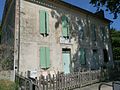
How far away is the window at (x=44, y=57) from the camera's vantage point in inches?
530

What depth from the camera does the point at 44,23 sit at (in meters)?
14.2

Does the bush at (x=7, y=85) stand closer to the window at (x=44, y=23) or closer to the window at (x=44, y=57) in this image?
the window at (x=44, y=57)

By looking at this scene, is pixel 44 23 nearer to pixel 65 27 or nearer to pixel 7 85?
pixel 65 27

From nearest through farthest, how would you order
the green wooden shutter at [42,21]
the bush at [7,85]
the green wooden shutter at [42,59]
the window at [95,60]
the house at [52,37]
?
the bush at [7,85] → the house at [52,37] → the green wooden shutter at [42,59] → the green wooden shutter at [42,21] → the window at [95,60]

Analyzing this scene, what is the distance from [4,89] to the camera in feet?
30.4

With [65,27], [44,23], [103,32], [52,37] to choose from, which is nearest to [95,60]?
[103,32]

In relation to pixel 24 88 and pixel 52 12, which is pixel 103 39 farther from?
pixel 24 88

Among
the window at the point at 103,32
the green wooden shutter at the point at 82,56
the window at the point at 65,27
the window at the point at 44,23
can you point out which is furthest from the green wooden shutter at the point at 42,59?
the window at the point at 103,32

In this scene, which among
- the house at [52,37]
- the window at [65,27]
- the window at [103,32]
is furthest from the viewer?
the window at [103,32]

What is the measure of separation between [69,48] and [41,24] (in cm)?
375

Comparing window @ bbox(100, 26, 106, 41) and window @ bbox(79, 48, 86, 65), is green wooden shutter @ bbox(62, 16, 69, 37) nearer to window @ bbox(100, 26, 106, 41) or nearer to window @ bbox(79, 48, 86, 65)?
window @ bbox(79, 48, 86, 65)

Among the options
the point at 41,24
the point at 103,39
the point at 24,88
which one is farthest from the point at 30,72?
the point at 103,39

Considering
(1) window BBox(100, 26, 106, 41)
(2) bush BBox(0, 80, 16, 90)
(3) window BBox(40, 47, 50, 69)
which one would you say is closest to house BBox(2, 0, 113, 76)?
(3) window BBox(40, 47, 50, 69)

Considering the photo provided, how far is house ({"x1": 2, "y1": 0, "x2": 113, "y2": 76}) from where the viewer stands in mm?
12852
